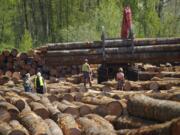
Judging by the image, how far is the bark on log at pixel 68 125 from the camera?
43.0 ft

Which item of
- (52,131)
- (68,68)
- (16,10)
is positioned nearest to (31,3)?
(16,10)

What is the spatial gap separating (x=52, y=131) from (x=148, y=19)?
42.6 m

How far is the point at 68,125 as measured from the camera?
13.5 metres

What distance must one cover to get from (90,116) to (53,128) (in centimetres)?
188

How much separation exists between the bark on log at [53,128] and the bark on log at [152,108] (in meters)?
2.20

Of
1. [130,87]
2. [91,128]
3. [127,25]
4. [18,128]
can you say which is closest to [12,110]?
[18,128]

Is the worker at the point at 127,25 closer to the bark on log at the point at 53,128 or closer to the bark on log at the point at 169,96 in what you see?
the bark on log at the point at 169,96

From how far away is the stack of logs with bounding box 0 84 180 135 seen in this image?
40.7 feet

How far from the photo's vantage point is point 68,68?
1207 inches

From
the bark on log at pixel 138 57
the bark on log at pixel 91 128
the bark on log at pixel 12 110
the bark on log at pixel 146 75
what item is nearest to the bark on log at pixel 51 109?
the bark on log at pixel 91 128

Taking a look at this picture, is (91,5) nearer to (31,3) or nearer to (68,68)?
(31,3)

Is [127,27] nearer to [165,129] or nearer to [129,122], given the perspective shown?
[129,122]

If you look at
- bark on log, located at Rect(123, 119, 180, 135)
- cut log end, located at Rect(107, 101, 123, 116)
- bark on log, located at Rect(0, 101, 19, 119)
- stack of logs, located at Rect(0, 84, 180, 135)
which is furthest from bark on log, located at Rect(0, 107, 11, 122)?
bark on log, located at Rect(123, 119, 180, 135)

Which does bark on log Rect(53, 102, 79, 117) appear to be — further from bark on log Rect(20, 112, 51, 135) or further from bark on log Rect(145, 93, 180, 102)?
bark on log Rect(145, 93, 180, 102)
